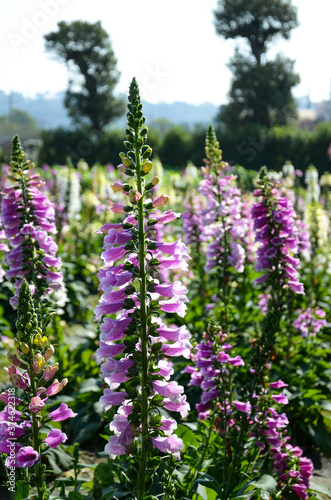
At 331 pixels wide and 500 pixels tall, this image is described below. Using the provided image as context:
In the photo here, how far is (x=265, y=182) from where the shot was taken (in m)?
3.82

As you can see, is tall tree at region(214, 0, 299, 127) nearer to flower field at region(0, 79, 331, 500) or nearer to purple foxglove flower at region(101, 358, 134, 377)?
flower field at region(0, 79, 331, 500)

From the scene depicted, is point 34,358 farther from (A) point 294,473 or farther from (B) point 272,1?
(B) point 272,1

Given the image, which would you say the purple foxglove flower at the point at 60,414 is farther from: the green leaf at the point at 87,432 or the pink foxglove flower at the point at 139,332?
the green leaf at the point at 87,432

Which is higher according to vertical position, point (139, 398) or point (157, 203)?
point (157, 203)

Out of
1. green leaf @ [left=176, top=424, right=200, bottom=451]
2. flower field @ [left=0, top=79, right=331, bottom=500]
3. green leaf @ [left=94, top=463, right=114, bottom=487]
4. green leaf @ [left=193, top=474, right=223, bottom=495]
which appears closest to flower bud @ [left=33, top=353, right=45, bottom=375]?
flower field @ [left=0, top=79, right=331, bottom=500]

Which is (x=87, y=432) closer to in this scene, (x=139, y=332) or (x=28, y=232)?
(x=28, y=232)

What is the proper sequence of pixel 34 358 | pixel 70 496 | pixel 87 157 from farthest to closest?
pixel 87 157 → pixel 70 496 → pixel 34 358

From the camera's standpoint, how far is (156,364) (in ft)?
7.22

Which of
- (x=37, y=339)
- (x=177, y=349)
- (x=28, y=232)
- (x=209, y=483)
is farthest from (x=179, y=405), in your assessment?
(x=28, y=232)

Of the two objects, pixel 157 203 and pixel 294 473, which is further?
pixel 294 473

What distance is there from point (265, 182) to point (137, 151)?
178cm

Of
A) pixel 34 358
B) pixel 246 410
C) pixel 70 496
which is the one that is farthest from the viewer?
pixel 246 410

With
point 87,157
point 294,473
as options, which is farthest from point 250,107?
point 294,473

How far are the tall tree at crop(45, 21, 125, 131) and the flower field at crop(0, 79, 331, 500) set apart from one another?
39277mm
